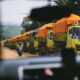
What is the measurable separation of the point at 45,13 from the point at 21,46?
0.68m

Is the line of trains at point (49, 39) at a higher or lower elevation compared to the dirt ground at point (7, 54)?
higher

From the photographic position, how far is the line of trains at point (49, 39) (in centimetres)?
335

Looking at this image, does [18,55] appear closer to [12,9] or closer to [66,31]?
[12,9]

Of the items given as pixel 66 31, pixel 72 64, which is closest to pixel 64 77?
pixel 72 64

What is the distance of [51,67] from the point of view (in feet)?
8.91

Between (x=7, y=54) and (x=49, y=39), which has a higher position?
(x=49, y=39)

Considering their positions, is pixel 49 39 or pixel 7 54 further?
pixel 49 39

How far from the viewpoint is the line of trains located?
11.0 ft

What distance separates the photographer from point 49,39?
3594 mm

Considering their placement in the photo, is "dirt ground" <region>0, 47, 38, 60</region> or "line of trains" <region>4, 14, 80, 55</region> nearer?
"dirt ground" <region>0, 47, 38, 60</region>

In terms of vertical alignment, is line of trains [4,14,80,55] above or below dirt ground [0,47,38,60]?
above

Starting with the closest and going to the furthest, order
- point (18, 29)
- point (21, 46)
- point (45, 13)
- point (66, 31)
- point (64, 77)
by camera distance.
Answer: point (64, 77)
point (45, 13)
point (18, 29)
point (21, 46)
point (66, 31)

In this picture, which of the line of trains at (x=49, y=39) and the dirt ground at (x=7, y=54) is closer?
the dirt ground at (x=7, y=54)

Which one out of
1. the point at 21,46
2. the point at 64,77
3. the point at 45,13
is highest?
the point at 45,13
